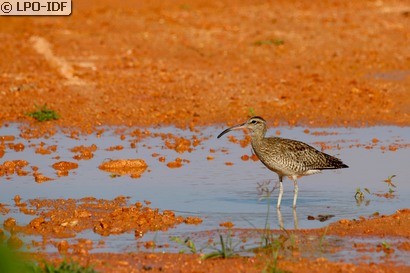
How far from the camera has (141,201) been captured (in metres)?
11.5

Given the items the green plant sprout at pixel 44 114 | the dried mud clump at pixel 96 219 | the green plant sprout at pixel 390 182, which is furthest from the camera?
the green plant sprout at pixel 44 114

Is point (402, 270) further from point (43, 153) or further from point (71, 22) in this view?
point (71, 22)

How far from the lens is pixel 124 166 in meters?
13.4

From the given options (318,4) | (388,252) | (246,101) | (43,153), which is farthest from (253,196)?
(318,4)

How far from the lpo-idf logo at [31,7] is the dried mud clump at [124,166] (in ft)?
43.9

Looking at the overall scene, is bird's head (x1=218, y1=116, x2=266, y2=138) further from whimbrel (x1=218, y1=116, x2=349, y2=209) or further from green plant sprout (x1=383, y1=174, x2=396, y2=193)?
green plant sprout (x1=383, y1=174, x2=396, y2=193)

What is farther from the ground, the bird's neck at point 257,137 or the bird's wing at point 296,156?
the bird's neck at point 257,137

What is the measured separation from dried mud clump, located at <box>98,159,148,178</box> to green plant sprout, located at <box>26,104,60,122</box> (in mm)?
3633

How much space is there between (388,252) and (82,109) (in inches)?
380

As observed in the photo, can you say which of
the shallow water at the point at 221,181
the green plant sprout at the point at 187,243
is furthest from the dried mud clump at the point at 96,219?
the green plant sprout at the point at 187,243

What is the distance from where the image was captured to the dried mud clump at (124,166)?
13361 mm

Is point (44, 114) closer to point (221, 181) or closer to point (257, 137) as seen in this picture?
point (221, 181)

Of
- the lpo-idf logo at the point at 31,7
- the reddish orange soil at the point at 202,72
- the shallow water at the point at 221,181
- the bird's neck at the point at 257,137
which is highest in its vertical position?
the lpo-idf logo at the point at 31,7

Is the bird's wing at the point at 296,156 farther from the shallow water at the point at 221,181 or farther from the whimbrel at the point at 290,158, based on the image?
the shallow water at the point at 221,181
